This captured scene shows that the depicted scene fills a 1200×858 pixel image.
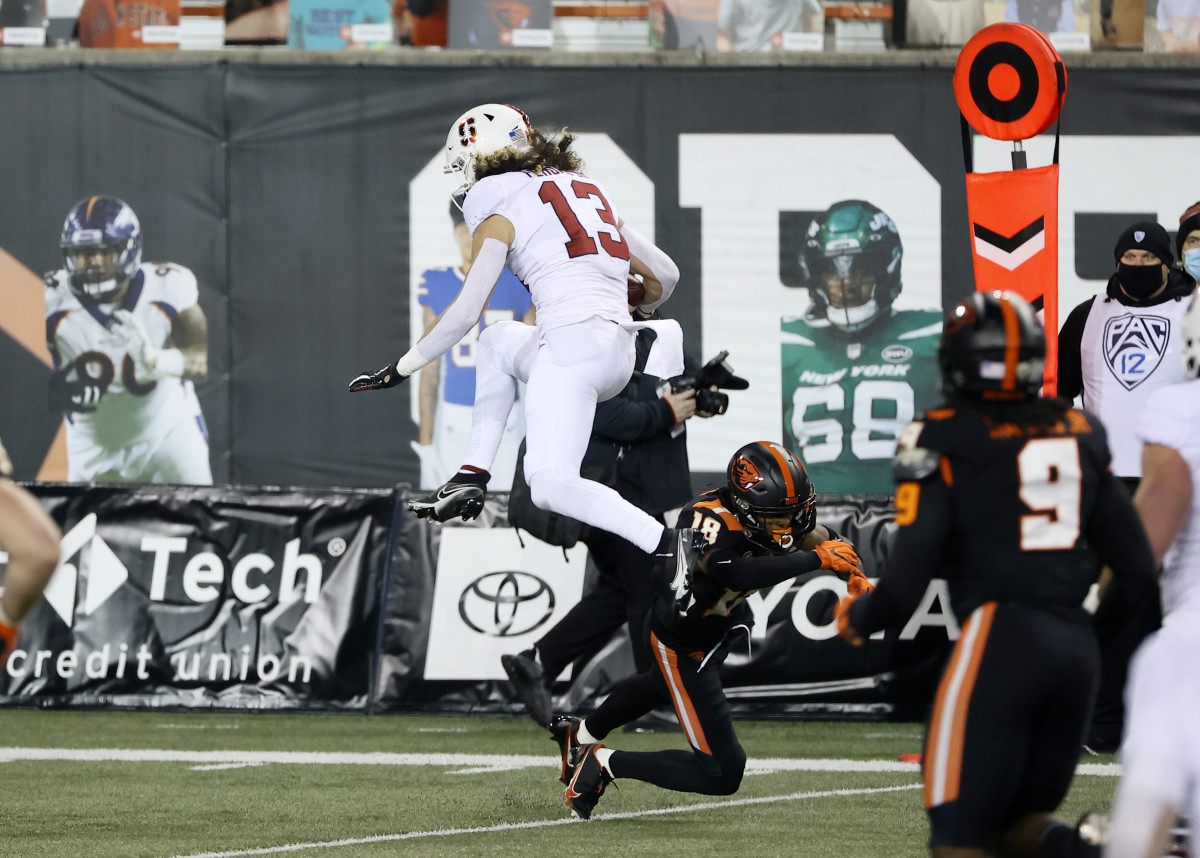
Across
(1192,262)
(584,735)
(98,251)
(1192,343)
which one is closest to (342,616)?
(584,735)

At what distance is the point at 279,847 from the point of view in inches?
219

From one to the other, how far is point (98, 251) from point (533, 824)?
283 inches

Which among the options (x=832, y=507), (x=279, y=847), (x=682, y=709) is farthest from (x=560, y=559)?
(x=279, y=847)

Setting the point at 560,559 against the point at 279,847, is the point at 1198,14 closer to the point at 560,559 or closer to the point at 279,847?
the point at 560,559

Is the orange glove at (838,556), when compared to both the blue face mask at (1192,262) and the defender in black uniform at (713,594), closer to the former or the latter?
the defender in black uniform at (713,594)

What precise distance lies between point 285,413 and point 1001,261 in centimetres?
592

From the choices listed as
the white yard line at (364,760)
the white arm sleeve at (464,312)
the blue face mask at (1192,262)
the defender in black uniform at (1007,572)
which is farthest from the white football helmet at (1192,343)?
the blue face mask at (1192,262)

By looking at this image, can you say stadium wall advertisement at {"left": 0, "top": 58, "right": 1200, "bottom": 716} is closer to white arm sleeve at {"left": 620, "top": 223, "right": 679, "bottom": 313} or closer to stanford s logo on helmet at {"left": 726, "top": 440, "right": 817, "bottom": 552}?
white arm sleeve at {"left": 620, "top": 223, "right": 679, "bottom": 313}

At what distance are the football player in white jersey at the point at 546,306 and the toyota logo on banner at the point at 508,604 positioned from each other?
2.45 metres

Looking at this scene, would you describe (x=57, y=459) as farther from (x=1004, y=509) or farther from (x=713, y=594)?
(x=1004, y=509)

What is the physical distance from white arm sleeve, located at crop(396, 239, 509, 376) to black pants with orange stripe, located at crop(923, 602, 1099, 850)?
3.22 metres

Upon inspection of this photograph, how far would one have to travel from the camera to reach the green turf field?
5680 millimetres

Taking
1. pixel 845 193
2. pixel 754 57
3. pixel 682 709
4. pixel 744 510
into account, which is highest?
pixel 754 57

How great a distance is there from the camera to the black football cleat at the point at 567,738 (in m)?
6.32
